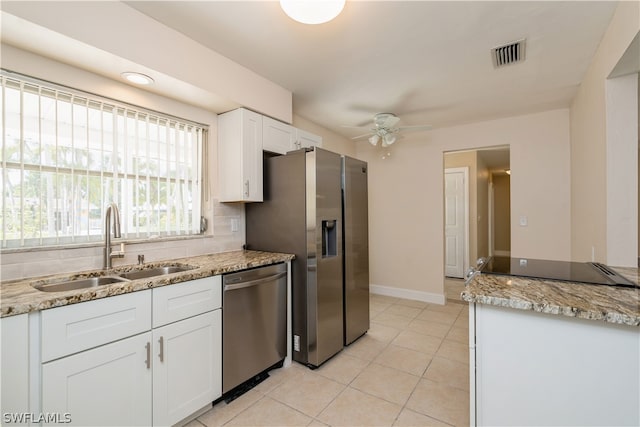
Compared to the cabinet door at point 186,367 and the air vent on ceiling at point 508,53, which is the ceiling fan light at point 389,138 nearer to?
the air vent on ceiling at point 508,53

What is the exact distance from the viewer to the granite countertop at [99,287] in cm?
116

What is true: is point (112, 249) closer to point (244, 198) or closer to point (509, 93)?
point (244, 198)

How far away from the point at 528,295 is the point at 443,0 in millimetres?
1632

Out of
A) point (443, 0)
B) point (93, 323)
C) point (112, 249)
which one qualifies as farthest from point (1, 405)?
point (443, 0)

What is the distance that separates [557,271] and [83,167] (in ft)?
9.60

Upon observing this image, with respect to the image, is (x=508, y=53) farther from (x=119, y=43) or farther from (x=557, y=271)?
(x=119, y=43)

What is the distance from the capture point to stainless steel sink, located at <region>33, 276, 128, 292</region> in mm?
1523

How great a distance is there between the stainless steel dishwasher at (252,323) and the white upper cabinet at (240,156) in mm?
737

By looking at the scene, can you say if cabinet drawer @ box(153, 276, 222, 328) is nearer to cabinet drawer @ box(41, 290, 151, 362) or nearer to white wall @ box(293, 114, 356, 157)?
cabinet drawer @ box(41, 290, 151, 362)

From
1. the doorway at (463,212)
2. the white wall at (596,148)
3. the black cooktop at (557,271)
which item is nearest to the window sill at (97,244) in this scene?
the black cooktop at (557,271)

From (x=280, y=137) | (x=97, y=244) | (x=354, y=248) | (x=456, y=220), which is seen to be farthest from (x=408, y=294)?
(x=97, y=244)

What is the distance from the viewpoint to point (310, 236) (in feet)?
7.70

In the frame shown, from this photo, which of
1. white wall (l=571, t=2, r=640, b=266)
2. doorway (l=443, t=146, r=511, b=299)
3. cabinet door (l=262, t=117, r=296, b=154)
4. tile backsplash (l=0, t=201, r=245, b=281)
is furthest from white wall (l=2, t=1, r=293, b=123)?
doorway (l=443, t=146, r=511, b=299)

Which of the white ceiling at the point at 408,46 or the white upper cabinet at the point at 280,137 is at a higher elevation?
the white ceiling at the point at 408,46
